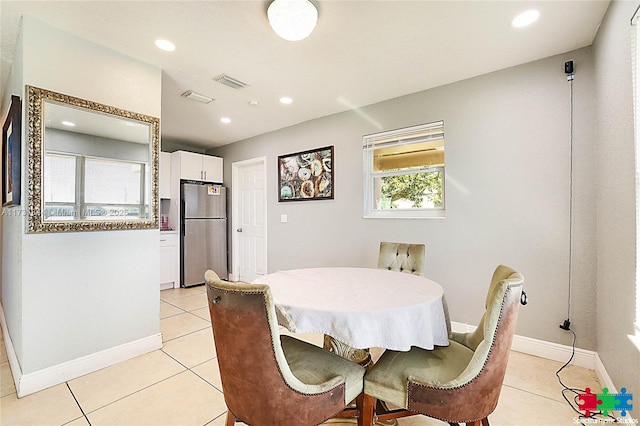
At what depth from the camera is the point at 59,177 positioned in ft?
6.69

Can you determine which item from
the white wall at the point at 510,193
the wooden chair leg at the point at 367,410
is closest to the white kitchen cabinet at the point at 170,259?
the white wall at the point at 510,193

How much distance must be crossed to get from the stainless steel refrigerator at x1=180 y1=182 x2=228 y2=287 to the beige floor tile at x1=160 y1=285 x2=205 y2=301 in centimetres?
11

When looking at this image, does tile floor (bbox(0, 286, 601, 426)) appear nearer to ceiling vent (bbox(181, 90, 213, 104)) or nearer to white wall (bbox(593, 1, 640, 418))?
white wall (bbox(593, 1, 640, 418))

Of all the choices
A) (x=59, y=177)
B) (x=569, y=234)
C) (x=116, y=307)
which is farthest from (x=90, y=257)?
(x=569, y=234)

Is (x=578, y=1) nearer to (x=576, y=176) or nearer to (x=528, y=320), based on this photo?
(x=576, y=176)

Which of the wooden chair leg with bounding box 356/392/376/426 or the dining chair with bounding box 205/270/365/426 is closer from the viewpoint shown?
the dining chair with bounding box 205/270/365/426

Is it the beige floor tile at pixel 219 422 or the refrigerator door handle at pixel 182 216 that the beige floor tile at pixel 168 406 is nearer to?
the beige floor tile at pixel 219 422

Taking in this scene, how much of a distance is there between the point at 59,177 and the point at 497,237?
3.50 metres

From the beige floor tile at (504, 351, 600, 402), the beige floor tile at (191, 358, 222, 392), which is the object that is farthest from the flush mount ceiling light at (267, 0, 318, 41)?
the beige floor tile at (504, 351, 600, 402)

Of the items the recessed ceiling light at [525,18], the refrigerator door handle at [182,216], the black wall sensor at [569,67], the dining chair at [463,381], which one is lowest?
the dining chair at [463,381]

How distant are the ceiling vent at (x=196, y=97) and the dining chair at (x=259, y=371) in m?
2.56

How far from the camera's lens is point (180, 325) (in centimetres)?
304

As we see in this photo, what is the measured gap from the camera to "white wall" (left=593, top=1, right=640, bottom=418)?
4.95 ft

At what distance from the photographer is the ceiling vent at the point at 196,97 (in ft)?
9.97
